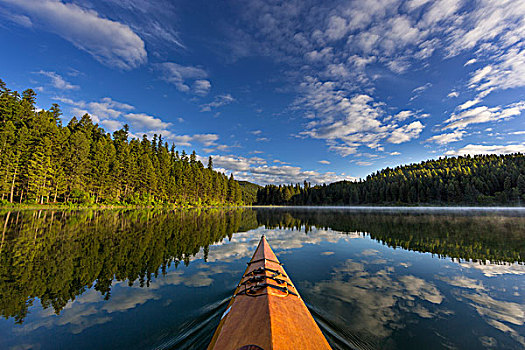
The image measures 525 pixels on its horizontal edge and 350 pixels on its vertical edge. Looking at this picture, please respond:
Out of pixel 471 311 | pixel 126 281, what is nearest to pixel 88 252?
pixel 126 281

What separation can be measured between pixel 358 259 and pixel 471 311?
5.03m

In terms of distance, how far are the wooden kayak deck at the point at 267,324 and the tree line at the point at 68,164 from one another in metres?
45.3

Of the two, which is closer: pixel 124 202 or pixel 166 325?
pixel 166 325

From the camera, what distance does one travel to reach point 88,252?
9523 millimetres

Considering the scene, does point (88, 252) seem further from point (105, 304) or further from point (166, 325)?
point (166, 325)

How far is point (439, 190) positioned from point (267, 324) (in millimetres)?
130027

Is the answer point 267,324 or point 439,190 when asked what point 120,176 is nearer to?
point 267,324

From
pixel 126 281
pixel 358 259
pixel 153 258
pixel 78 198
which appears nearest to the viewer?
pixel 126 281

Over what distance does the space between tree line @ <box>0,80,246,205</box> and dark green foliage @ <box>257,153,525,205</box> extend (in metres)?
92.8

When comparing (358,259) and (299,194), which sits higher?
(299,194)

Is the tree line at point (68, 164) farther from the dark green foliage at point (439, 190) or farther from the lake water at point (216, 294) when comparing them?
the dark green foliage at point (439, 190)

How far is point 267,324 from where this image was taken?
3014mm

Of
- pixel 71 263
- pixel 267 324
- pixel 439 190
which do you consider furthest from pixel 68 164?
pixel 439 190

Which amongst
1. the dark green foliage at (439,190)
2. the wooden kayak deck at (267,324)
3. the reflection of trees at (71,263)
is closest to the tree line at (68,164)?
the reflection of trees at (71,263)
